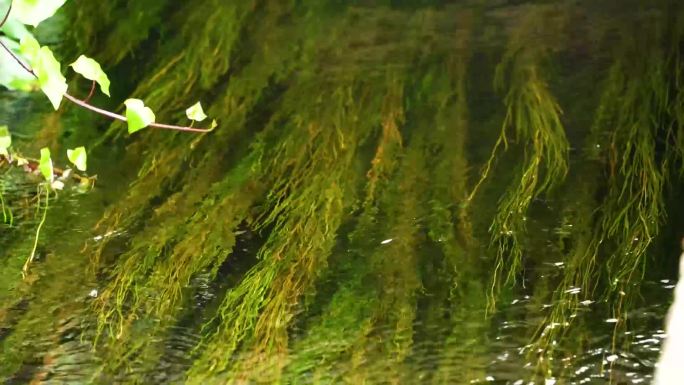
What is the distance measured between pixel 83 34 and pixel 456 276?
933mm

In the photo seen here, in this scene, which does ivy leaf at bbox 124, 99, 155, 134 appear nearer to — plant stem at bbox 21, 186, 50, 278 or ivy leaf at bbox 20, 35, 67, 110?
ivy leaf at bbox 20, 35, 67, 110

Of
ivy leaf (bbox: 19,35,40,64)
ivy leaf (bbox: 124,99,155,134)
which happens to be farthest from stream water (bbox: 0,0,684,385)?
ivy leaf (bbox: 19,35,40,64)

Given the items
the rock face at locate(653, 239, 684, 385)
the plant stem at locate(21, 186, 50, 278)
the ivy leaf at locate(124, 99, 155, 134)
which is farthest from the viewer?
the plant stem at locate(21, 186, 50, 278)

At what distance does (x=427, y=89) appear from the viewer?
1.11 m

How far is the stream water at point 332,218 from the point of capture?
744 mm

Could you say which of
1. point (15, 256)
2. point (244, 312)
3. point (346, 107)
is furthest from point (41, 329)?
point (346, 107)

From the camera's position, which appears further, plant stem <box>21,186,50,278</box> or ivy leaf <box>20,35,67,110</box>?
plant stem <box>21,186,50,278</box>

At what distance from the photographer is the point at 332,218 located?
3.04ft

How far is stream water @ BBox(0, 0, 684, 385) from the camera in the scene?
74 cm

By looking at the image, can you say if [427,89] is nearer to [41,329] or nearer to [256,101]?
[256,101]

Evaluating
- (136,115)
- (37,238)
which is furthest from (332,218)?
(37,238)

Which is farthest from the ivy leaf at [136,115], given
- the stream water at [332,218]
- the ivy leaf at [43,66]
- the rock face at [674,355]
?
the rock face at [674,355]

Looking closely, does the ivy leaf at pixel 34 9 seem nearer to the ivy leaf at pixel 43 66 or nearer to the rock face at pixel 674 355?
the ivy leaf at pixel 43 66

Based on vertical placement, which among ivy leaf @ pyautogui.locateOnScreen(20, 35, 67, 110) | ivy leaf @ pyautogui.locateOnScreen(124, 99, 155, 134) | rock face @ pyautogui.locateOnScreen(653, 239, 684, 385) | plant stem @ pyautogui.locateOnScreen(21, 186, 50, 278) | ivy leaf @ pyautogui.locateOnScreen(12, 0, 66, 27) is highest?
ivy leaf @ pyautogui.locateOnScreen(12, 0, 66, 27)
